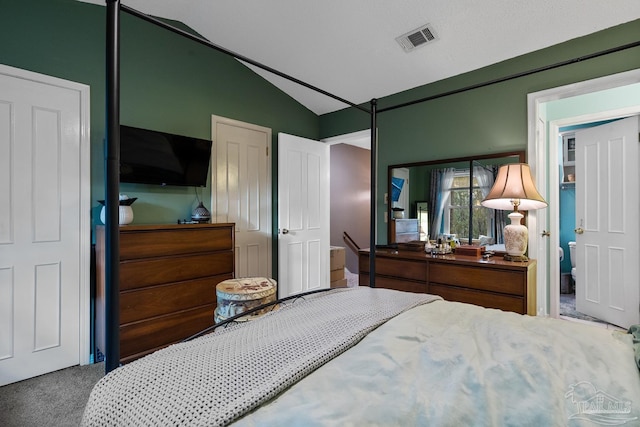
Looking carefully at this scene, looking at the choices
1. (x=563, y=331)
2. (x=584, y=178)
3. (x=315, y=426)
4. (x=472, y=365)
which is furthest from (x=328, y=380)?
(x=584, y=178)

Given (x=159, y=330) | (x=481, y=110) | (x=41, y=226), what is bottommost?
(x=159, y=330)

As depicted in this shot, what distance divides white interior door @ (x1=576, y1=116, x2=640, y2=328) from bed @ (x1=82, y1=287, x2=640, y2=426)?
2570 mm

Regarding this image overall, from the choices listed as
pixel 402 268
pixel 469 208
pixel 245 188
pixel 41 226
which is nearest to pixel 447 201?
pixel 469 208

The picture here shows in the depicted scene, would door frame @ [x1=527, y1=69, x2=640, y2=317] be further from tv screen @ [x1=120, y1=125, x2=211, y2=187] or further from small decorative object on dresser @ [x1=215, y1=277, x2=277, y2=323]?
tv screen @ [x1=120, y1=125, x2=211, y2=187]

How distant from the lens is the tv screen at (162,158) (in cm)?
250

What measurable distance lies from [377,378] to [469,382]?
0.72 feet

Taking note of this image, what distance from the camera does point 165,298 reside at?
2416 millimetres

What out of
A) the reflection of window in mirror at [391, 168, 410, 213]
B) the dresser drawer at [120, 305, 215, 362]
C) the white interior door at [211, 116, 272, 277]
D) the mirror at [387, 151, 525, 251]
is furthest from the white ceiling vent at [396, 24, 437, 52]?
the dresser drawer at [120, 305, 215, 362]

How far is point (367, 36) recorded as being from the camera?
8.84ft

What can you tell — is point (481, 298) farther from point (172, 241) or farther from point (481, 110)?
point (172, 241)

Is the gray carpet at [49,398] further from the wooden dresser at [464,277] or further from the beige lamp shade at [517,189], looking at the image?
the beige lamp shade at [517,189]

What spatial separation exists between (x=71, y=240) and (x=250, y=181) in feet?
5.52

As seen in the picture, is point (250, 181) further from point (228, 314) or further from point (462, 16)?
point (462, 16)

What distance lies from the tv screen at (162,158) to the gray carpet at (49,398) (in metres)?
1.46
